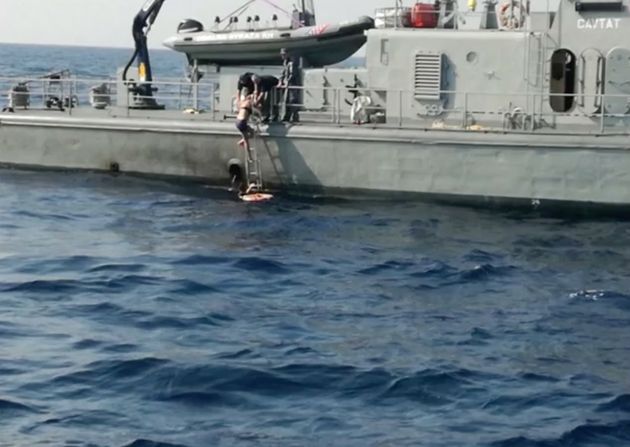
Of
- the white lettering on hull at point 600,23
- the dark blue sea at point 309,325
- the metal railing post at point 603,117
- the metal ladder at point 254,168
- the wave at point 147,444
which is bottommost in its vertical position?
the wave at point 147,444

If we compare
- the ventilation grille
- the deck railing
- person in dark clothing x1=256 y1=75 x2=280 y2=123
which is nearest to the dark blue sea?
the deck railing

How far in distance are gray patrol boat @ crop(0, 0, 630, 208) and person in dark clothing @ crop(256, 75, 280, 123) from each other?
277 mm

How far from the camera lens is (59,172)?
24.4 metres

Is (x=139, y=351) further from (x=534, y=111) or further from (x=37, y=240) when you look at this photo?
(x=534, y=111)

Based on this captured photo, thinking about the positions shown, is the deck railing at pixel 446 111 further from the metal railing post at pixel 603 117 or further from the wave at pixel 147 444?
the wave at pixel 147 444

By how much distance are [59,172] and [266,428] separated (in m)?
14.8

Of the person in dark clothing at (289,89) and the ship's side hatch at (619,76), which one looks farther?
the person in dark clothing at (289,89)

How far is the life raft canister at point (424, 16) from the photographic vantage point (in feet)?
72.2

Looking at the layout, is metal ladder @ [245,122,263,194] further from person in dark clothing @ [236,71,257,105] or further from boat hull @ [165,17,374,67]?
boat hull @ [165,17,374,67]

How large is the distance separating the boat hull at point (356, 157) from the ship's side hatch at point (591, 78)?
96 cm

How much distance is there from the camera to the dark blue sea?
34.9 feet

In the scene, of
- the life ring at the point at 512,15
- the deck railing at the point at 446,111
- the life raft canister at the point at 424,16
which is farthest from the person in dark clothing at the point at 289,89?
the life ring at the point at 512,15

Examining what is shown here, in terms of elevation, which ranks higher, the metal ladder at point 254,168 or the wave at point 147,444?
the metal ladder at point 254,168

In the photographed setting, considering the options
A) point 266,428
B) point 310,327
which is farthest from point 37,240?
point 266,428
